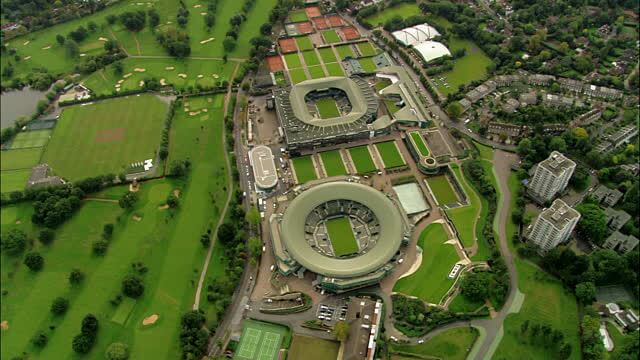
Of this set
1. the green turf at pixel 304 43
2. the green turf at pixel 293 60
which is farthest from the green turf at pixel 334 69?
the green turf at pixel 304 43

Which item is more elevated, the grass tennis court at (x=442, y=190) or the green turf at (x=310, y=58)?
the green turf at (x=310, y=58)

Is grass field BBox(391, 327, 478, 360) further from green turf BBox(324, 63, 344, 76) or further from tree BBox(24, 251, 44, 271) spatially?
green turf BBox(324, 63, 344, 76)

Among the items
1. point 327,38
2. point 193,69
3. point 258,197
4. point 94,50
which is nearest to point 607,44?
point 327,38

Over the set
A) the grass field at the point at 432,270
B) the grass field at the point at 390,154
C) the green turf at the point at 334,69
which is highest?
the green turf at the point at 334,69

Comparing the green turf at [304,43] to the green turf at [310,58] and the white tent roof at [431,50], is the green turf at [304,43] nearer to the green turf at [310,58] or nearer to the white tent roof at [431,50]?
the green turf at [310,58]

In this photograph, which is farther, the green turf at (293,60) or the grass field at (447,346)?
the green turf at (293,60)

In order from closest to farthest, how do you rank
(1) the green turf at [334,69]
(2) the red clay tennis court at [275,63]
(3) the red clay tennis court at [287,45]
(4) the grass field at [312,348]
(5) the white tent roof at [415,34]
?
(4) the grass field at [312,348] < (1) the green turf at [334,69] < (2) the red clay tennis court at [275,63] < (3) the red clay tennis court at [287,45] < (5) the white tent roof at [415,34]

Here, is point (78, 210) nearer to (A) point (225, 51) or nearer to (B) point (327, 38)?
(A) point (225, 51)

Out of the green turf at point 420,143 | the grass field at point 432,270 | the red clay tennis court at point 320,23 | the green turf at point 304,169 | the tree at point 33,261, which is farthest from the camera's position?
the red clay tennis court at point 320,23
